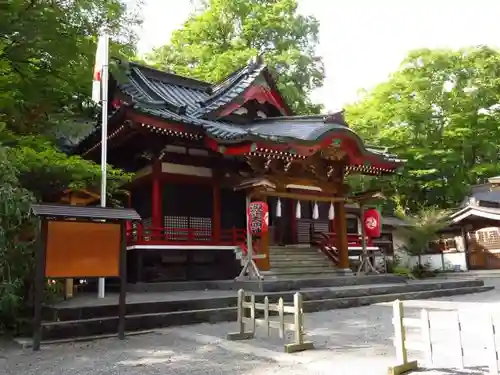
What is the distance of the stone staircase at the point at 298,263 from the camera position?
14.4 meters

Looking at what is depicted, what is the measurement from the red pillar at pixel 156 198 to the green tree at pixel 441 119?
18563mm

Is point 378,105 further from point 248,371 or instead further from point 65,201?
point 248,371

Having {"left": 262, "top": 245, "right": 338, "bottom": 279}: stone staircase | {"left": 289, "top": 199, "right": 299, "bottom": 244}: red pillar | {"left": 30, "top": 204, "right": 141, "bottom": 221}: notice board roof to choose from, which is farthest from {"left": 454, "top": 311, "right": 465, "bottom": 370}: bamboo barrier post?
{"left": 289, "top": 199, "right": 299, "bottom": 244}: red pillar

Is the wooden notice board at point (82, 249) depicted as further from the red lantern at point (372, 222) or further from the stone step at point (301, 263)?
the red lantern at point (372, 222)

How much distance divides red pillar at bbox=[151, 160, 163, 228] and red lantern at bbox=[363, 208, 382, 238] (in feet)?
24.5

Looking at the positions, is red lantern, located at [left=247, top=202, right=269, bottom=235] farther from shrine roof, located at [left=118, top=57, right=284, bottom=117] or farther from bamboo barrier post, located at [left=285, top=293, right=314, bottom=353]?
bamboo barrier post, located at [left=285, top=293, right=314, bottom=353]

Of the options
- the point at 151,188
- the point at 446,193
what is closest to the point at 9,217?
the point at 151,188

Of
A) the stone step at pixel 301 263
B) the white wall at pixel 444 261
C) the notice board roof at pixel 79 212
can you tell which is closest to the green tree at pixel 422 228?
the white wall at pixel 444 261

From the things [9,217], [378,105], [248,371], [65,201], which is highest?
[378,105]

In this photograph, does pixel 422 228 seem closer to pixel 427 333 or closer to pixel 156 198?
pixel 156 198

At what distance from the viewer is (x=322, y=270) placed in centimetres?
1530

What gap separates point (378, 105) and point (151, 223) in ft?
68.4

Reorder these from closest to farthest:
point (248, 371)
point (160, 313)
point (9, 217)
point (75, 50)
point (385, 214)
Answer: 1. point (248, 371)
2. point (9, 217)
3. point (160, 313)
4. point (75, 50)
5. point (385, 214)

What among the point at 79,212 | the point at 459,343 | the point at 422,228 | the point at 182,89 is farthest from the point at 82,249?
the point at 422,228
